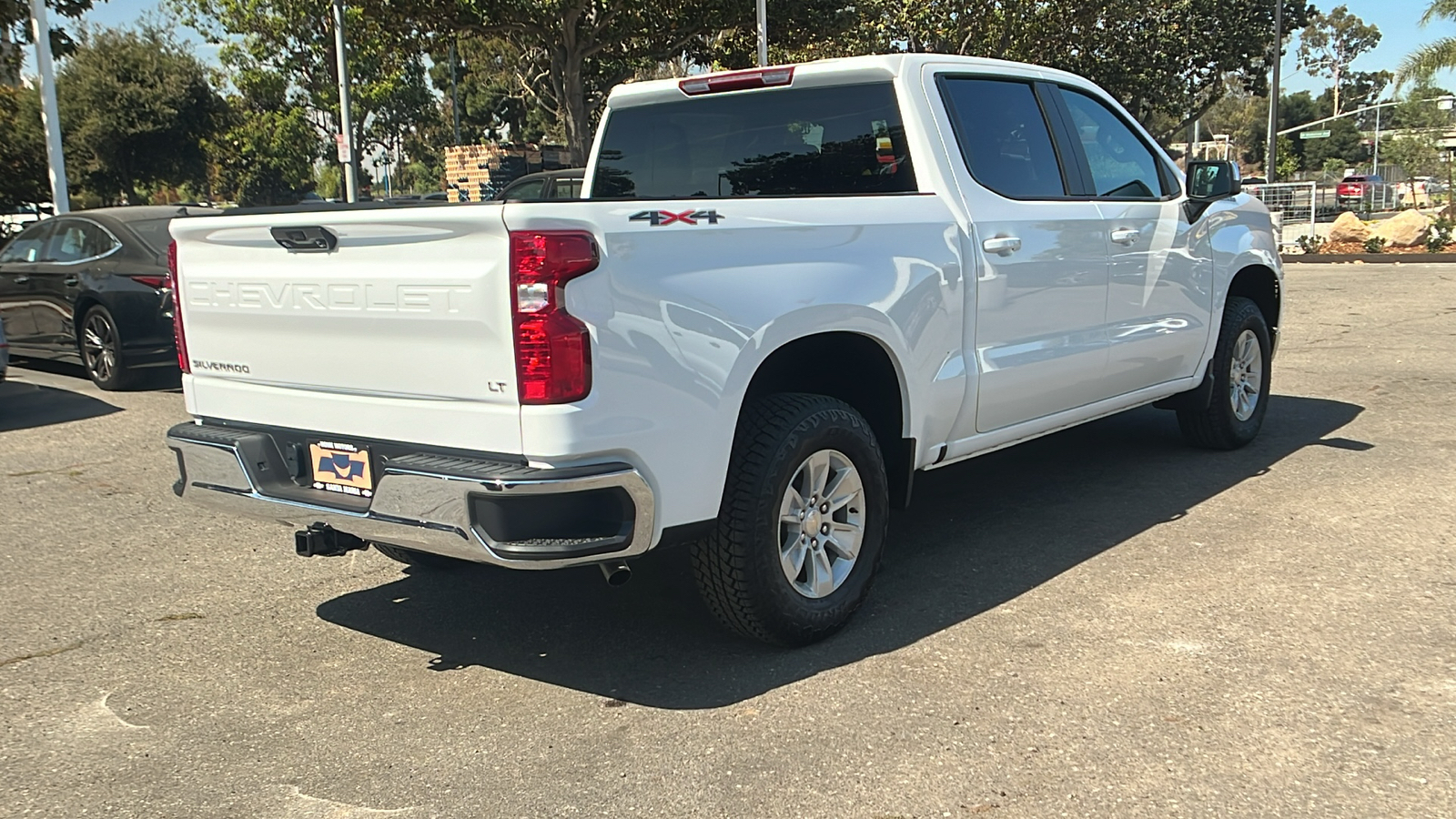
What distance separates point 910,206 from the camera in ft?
14.4

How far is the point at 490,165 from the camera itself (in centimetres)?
2931

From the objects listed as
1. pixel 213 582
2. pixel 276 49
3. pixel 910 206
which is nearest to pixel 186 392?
pixel 213 582

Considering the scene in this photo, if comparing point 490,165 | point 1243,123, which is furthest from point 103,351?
point 1243,123

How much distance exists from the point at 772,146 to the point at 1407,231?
2039 centimetres

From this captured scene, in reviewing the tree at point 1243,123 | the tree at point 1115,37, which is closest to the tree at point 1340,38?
the tree at point 1243,123

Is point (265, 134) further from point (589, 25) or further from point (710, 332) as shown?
point (710, 332)

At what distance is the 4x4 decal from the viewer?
344cm

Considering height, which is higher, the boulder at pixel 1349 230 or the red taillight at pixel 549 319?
the red taillight at pixel 549 319

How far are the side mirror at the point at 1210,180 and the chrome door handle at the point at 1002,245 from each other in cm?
168

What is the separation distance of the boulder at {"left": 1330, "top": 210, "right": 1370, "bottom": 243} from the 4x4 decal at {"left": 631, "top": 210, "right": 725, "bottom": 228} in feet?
71.8

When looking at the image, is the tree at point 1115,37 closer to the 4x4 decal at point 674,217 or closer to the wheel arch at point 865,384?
the wheel arch at point 865,384

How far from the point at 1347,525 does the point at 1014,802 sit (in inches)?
120

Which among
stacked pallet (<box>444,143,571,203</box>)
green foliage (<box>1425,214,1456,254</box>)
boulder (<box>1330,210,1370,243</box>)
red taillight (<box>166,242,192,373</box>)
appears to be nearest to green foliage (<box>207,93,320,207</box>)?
stacked pallet (<box>444,143,571,203</box>)

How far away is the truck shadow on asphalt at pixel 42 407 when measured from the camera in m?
8.84
